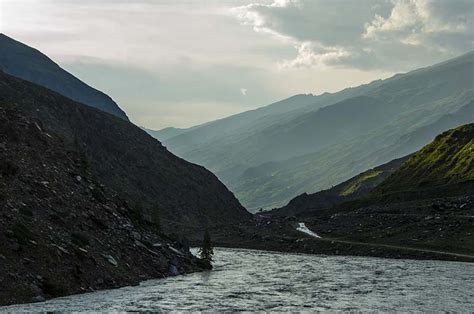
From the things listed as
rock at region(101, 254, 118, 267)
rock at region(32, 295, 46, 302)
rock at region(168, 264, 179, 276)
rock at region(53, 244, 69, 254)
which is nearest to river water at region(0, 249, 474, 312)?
rock at region(32, 295, 46, 302)

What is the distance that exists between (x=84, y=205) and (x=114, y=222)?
5726mm

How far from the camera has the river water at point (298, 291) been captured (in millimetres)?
54375

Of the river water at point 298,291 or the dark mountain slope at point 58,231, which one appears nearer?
the river water at point 298,291

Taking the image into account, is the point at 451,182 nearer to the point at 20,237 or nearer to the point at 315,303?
the point at 315,303

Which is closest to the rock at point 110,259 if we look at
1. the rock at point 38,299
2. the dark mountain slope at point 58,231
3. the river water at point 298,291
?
the dark mountain slope at point 58,231

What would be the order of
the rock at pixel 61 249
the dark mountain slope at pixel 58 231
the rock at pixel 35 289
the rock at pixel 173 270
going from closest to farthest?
the rock at pixel 35 289
the dark mountain slope at pixel 58 231
the rock at pixel 61 249
the rock at pixel 173 270

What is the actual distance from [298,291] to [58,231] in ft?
102

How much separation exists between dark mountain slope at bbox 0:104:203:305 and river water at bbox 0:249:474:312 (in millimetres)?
3100

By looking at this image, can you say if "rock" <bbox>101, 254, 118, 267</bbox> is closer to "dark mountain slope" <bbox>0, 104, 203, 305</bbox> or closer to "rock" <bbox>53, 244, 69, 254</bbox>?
"dark mountain slope" <bbox>0, 104, 203, 305</bbox>

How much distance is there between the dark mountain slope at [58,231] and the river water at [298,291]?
3100 millimetres

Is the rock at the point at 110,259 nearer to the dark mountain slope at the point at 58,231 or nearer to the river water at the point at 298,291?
the dark mountain slope at the point at 58,231

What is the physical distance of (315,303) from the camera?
187 feet

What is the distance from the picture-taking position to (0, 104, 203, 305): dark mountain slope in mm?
57812

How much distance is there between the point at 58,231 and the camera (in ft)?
222
